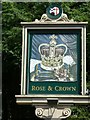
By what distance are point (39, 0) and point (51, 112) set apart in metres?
7.38

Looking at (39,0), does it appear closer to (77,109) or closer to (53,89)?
(77,109)

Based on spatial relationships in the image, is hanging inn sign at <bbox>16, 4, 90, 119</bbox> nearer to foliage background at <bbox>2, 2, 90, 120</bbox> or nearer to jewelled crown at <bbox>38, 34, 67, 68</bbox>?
jewelled crown at <bbox>38, 34, 67, 68</bbox>

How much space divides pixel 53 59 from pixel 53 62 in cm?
8

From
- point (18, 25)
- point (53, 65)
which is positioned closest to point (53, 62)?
point (53, 65)

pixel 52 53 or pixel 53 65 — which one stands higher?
pixel 52 53

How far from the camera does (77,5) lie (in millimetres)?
16672

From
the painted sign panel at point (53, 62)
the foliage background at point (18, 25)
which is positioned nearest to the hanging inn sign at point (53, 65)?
the painted sign panel at point (53, 62)

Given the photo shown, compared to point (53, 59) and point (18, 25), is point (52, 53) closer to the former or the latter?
point (53, 59)

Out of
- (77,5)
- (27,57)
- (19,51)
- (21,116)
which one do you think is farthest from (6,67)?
(27,57)

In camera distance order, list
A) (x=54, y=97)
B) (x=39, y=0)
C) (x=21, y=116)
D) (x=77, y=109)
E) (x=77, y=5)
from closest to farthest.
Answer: (x=54, y=97), (x=77, y=109), (x=39, y=0), (x=77, y=5), (x=21, y=116)

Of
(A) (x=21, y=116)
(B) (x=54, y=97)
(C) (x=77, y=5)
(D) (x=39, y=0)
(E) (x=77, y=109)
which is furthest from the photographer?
(A) (x=21, y=116)

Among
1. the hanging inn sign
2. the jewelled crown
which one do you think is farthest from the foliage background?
the jewelled crown

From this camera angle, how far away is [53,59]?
9547mm

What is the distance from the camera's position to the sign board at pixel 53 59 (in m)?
9.38
